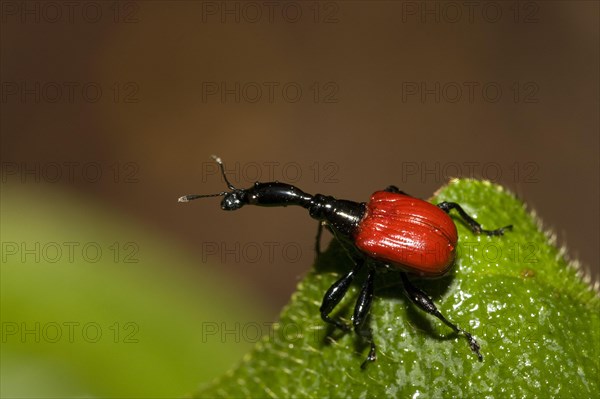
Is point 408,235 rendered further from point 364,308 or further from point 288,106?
point 288,106

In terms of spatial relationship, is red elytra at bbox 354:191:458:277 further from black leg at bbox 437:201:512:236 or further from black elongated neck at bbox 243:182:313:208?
black elongated neck at bbox 243:182:313:208

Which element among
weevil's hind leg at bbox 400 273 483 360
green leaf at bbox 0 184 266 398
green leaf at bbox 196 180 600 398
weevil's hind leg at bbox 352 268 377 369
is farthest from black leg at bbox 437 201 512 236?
green leaf at bbox 0 184 266 398

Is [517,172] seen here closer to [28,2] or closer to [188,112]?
[188,112]

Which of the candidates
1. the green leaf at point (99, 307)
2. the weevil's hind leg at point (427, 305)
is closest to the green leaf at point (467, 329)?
the weevil's hind leg at point (427, 305)

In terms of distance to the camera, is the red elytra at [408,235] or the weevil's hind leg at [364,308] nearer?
the weevil's hind leg at [364,308]

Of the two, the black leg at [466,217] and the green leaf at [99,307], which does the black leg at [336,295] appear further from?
the green leaf at [99,307]

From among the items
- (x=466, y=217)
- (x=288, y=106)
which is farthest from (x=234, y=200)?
(x=288, y=106)

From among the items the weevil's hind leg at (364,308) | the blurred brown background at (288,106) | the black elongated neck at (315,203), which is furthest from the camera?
the blurred brown background at (288,106)
